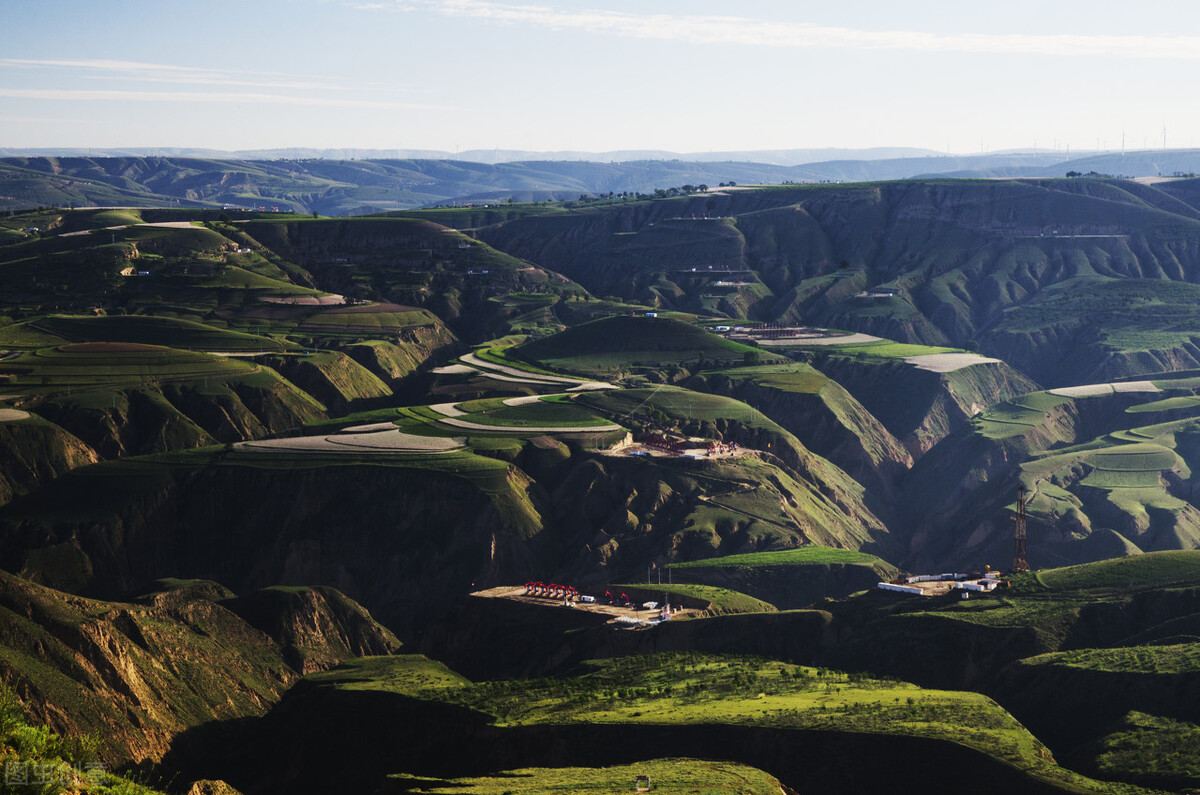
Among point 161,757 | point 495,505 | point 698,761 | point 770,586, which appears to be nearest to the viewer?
point 698,761

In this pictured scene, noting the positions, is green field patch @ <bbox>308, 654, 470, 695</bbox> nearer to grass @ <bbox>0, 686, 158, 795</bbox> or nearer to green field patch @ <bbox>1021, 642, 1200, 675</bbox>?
grass @ <bbox>0, 686, 158, 795</bbox>

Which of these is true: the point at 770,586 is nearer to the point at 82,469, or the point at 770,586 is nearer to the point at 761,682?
the point at 761,682

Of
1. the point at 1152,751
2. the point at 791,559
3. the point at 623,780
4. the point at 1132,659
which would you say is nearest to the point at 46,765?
the point at 623,780

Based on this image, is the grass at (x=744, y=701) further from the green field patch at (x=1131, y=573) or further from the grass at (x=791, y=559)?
the grass at (x=791, y=559)

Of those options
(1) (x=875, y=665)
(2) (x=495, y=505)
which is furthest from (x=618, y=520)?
(1) (x=875, y=665)

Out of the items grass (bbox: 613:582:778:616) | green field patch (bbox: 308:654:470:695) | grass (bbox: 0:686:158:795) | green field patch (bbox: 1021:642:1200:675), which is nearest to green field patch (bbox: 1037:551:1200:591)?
green field patch (bbox: 1021:642:1200:675)

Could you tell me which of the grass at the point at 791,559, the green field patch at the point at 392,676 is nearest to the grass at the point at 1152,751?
the green field patch at the point at 392,676
